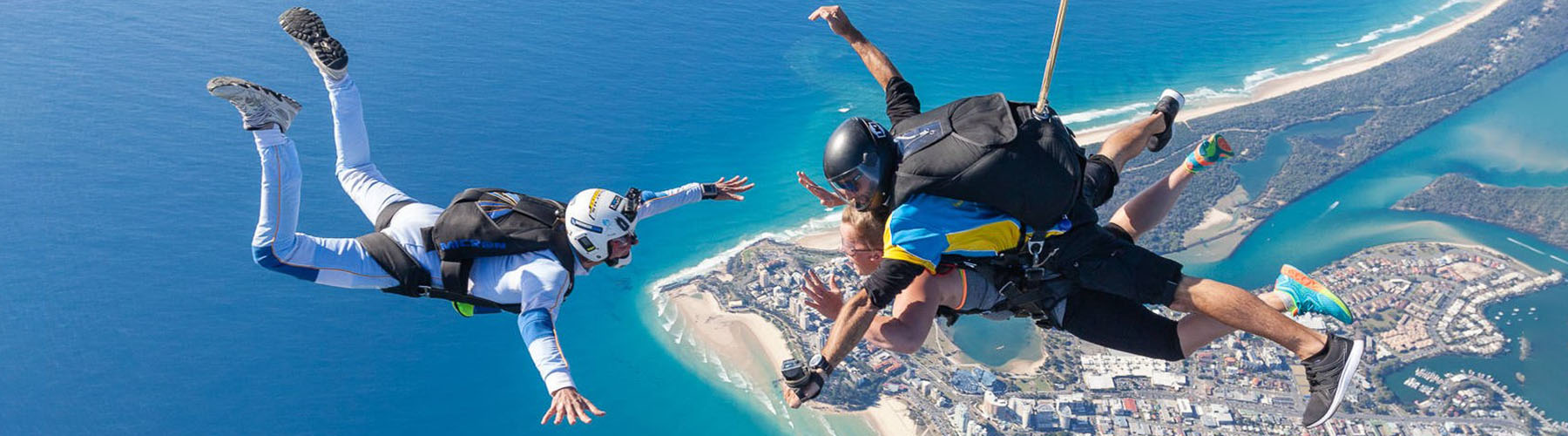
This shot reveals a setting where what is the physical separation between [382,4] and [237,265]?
1372 cm

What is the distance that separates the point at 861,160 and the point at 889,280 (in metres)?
0.57

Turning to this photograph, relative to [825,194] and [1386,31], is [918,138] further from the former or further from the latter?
[1386,31]

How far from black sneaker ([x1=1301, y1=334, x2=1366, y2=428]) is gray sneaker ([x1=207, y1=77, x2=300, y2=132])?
217 inches

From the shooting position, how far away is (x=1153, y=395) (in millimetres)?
22172

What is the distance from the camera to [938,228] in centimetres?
405

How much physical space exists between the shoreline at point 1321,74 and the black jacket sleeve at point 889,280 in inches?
999

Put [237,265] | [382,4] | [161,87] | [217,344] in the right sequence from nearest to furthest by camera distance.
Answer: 1. [217,344]
2. [237,265]
3. [161,87]
4. [382,4]

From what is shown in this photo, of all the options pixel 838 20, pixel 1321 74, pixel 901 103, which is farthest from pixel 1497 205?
pixel 901 103

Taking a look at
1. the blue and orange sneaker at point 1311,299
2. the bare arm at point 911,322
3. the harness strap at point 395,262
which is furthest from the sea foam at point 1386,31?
the harness strap at point 395,262

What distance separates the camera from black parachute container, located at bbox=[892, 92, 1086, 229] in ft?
13.3

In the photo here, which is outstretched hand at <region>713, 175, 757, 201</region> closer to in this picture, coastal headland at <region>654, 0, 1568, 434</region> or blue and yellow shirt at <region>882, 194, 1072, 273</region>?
blue and yellow shirt at <region>882, 194, 1072, 273</region>

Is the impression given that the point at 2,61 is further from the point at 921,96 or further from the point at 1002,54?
the point at 1002,54

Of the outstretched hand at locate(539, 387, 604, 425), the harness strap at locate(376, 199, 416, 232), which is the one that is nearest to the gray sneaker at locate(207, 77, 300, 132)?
the harness strap at locate(376, 199, 416, 232)

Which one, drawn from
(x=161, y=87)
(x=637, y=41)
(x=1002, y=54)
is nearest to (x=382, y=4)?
(x=161, y=87)
